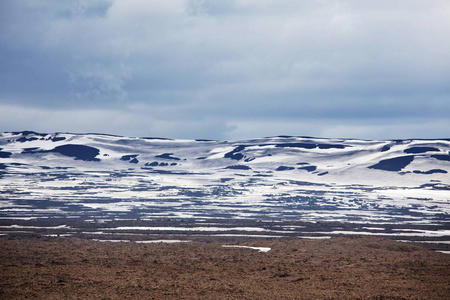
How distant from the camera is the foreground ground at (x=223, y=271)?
2030 cm

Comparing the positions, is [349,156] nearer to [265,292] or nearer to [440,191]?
[440,191]

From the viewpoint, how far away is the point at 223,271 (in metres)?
25.3

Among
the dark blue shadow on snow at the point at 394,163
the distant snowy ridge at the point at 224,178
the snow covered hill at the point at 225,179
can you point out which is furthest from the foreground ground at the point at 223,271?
the dark blue shadow on snow at the point at 394,163

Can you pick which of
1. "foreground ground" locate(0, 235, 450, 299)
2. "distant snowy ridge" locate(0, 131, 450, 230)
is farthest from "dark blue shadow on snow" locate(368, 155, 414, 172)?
"foreground ground" locate(0, 235, 450, 299)

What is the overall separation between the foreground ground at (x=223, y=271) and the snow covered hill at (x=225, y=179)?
22.0m

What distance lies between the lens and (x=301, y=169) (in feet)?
501

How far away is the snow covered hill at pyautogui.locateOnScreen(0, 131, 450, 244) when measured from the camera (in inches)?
3050

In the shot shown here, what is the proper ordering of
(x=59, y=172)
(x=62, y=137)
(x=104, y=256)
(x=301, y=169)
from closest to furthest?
(x=104, y=256) → (x=59, y=172) → (x=301, y=169) → (x=62, y=137)

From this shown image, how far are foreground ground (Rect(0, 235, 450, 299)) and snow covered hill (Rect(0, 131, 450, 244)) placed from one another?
22026 mm

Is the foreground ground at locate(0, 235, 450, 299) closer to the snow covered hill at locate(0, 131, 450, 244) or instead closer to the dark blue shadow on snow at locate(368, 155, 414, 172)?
the snow covered hill at locate(0, 131, 450, 244)

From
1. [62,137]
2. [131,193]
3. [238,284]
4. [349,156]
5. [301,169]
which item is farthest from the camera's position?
[62,137]

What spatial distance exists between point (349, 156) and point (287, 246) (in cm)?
13298

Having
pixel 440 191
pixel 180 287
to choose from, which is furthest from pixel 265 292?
pixel 440 191

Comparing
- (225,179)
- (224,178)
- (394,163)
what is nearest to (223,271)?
(225,179)
